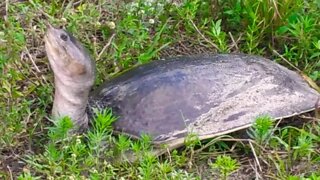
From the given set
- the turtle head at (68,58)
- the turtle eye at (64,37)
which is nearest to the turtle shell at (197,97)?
the turtle head at (68,58)

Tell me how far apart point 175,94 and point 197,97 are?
0.08m

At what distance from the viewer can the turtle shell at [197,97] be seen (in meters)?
2.77

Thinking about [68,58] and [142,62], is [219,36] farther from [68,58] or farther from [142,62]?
[68,58]

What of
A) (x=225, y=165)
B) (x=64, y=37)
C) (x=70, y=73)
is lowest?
(x=225, y=165)

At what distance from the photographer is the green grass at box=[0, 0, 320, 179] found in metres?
2.62

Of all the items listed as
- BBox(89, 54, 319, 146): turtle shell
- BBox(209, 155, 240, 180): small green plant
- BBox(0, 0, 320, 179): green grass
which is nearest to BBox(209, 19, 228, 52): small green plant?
BBox(0, 0, 320, 179): green grass

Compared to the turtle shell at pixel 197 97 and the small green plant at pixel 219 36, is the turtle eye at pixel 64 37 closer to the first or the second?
the turtle shell at pixel 197 97

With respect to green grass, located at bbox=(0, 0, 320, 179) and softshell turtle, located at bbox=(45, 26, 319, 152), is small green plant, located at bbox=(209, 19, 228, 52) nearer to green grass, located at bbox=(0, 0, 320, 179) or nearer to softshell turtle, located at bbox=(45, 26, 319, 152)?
green grass, located at bbox=(0, 0, 320, 179)

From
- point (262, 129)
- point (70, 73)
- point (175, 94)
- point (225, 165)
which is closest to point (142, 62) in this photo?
→ point (175, 94)

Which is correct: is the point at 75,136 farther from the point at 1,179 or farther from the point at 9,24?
the point at 9,24

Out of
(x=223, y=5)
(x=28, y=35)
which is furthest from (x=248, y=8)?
(x=28, y=35)

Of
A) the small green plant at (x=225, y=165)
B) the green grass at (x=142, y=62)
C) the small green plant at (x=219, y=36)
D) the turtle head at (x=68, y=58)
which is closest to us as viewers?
the small green plant at (x=225, y=165)

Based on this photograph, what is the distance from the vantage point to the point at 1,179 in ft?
8.59

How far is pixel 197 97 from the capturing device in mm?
2832
